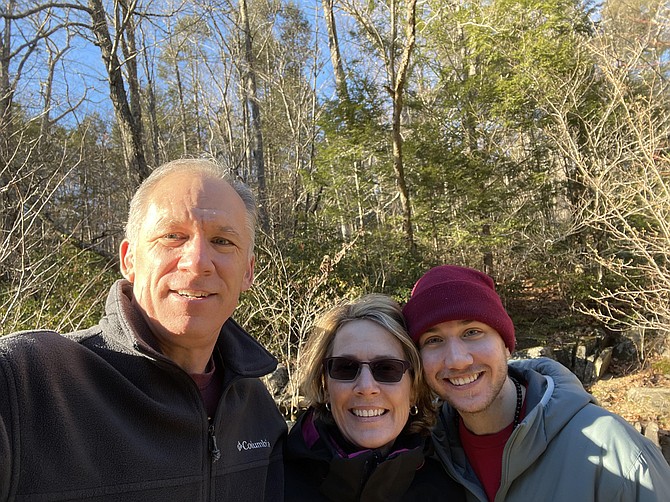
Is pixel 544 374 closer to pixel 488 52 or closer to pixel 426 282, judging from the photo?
pixel 426 282

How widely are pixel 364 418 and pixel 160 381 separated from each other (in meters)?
0.90

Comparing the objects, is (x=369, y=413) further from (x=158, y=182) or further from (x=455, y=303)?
(x=158, y=182)

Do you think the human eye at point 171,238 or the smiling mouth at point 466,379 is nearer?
the human eye at point 171,238

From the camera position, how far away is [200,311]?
1774 mm

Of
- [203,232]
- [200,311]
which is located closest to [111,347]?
[200,311]

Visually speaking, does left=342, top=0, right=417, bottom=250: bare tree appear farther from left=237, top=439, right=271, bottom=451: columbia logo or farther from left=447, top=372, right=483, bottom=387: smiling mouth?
left=237, top=439, right=271, bottom=451: columbia logo

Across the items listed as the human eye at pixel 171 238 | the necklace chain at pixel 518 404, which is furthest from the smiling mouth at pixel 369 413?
the human eye at pixel 171 238

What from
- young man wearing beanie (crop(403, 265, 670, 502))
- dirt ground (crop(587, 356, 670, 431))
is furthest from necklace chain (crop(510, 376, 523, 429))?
dirt ground (crop(587, 356, 670, 431))

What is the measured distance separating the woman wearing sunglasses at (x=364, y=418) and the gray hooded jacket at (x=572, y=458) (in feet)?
0.70

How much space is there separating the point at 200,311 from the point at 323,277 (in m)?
5.94

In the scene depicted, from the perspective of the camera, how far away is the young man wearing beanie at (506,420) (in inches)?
68.6

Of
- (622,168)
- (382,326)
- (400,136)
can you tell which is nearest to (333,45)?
(400,136)

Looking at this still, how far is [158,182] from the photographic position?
6.25 ft

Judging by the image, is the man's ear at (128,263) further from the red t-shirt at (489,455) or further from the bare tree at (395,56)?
the bare tree at (395,56)
